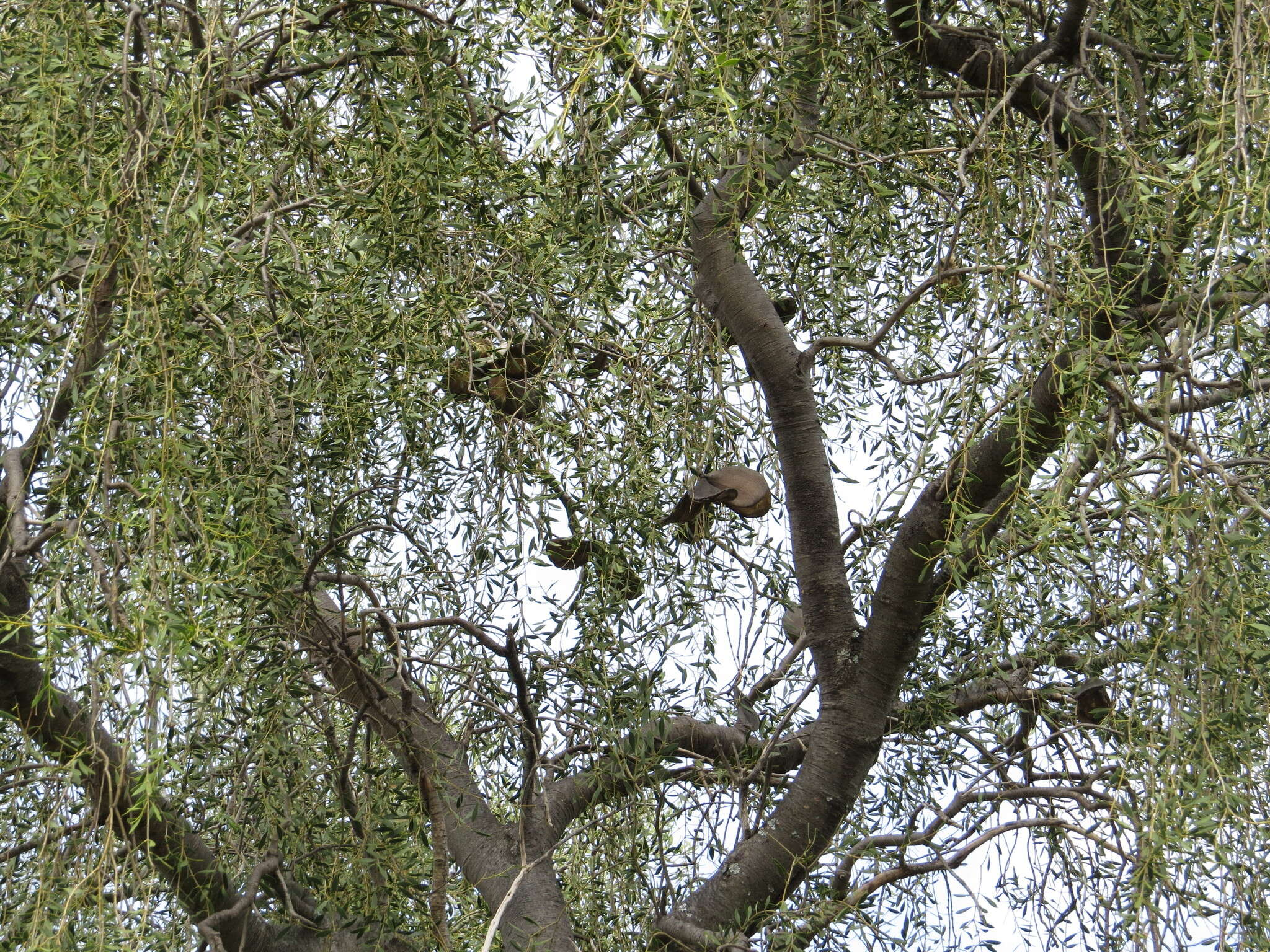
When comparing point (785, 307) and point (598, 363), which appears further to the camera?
point (785, 307)

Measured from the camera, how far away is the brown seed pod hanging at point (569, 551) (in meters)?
2.68

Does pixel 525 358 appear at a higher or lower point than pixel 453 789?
higher

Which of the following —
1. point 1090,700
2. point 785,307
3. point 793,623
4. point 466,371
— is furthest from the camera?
point 793,623

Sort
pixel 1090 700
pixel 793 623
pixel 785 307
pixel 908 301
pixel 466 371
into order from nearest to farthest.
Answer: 1. pixel 908 301
2. pixel 466 371
3. pixel 1090 700
4. pixel 785 307
5. pixel 793 623

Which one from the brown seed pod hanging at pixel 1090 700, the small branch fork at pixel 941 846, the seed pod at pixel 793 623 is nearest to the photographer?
the small branch fork at pixel 941 846

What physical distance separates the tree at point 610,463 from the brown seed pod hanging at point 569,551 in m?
0.01

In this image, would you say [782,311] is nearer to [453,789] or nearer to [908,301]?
[908,301]

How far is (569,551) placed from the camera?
8.84 ft

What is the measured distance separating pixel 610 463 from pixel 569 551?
0.24 m

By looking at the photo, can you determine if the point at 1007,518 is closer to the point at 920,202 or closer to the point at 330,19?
the point at 920,202

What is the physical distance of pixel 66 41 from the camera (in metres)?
2.12

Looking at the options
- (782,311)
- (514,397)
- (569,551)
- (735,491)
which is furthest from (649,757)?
(782,311)

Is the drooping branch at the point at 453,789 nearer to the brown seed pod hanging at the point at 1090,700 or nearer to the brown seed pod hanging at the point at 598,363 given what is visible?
the brown seed pod hanging at the point at 598,363

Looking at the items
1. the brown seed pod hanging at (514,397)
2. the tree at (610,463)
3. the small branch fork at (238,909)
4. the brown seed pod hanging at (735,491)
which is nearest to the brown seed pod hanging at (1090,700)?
the tree at (610,463)
